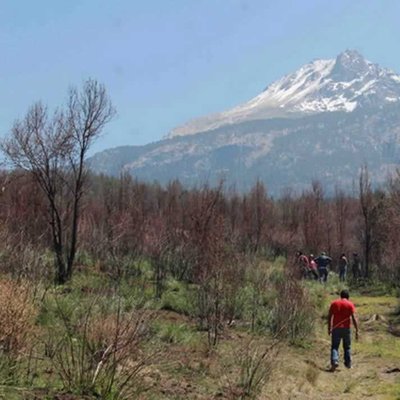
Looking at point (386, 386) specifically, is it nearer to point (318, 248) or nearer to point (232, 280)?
point (232, 280)

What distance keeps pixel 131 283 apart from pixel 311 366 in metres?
8.06

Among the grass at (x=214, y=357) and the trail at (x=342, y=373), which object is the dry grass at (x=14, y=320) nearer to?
the grass at (x=214, y=357)

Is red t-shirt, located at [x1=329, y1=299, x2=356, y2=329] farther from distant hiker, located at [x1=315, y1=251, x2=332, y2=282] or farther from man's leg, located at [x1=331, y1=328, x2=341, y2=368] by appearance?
distant hiker, located at [x1=315, y1=251, x2=332, y2=282]

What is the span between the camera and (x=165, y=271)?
2331 centimetres

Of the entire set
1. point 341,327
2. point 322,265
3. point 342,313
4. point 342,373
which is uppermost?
point 342,313

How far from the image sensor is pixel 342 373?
13.8 meters

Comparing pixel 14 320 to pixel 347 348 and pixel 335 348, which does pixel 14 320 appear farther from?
pixel 347 348

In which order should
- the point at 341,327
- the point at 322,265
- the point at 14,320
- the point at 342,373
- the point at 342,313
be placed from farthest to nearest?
the point at 322,265
the point at 342,313
the point at 341,327
the point at 342,373
the point at 14,320

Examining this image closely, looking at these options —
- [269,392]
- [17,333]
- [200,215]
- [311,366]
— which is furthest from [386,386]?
[200,215]

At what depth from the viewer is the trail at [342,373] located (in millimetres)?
11672

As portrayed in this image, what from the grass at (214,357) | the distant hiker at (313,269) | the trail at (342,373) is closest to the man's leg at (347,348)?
the trail at (342,373)

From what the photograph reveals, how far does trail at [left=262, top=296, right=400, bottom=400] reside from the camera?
11672 millimetres

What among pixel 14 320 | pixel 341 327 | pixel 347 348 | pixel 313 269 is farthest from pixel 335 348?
pixel 313 269

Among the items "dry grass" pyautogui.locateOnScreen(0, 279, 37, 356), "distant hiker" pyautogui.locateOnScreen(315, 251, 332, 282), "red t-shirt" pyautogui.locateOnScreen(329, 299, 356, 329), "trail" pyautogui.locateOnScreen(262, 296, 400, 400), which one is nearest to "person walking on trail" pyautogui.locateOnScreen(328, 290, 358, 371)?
"red t-shirt" pyautogui.locateOnScreen(329, 299, 356, 329)
